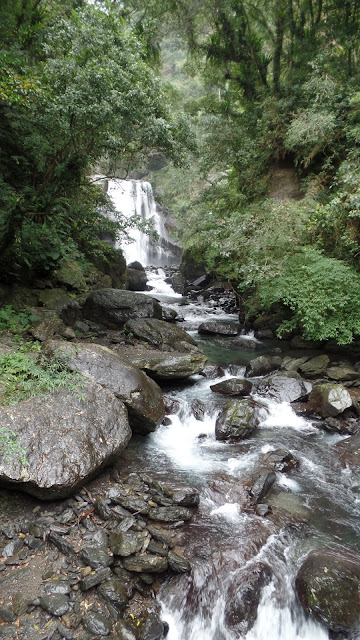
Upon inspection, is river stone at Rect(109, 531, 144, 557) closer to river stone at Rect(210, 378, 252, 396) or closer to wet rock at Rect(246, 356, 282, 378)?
river stone at Rect(210, 378, 252, 396)

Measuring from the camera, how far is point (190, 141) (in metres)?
8.81

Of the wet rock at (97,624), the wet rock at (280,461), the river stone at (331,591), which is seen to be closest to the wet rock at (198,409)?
the wet rock at (280,461)

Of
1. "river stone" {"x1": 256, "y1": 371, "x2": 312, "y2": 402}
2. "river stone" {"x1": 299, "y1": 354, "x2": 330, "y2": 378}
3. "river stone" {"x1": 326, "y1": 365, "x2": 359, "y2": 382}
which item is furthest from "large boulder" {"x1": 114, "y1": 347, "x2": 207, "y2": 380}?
"river stone" {"x1": 326, "y1": 365, "x2": 359, "y2": 382}

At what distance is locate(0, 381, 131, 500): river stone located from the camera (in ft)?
13.3

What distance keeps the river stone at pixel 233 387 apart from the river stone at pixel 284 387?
1.18 feet

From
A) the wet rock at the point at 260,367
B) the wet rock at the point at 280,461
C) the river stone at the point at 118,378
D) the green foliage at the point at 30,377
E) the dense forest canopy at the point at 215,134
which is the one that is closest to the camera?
the green foliage at the point at 30,377

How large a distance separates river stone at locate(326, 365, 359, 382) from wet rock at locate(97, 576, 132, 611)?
7040 mm

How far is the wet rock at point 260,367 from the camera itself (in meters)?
9.44

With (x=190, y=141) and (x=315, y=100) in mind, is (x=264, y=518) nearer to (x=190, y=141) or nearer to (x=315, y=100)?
(x=190, y=141)

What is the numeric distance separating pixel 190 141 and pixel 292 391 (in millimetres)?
6795

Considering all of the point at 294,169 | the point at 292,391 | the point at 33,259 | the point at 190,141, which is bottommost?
the point at 292,391

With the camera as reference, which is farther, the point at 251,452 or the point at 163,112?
the point at 163,112

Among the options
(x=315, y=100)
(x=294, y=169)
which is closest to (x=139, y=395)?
(x=315, y=100)

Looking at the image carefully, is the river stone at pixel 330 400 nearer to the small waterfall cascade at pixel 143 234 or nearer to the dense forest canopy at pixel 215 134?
the dense forest canopy at pixel 215 134
